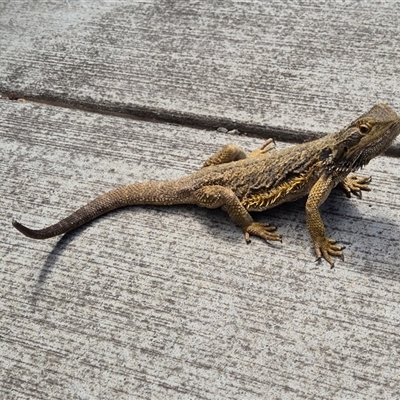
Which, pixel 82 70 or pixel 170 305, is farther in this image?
pixel 82 70

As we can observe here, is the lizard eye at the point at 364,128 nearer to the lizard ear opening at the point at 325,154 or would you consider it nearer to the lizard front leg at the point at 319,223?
the lizard ear opening at the point at 325,154

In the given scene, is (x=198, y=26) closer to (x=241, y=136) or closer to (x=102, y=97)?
(x=102, y=97)

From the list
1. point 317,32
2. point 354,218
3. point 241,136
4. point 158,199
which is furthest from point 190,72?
point 354,218

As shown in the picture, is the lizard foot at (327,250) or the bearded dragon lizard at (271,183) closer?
the bearded dragon lizard at (271,183)

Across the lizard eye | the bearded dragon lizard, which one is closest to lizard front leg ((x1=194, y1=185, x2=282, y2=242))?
the bearded dragon lizard

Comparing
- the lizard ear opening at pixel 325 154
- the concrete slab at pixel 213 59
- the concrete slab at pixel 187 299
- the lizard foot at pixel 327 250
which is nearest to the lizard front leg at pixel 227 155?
the concrete slab at pixel 187 299

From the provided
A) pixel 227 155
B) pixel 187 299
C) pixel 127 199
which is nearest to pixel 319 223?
pixel 227 155
